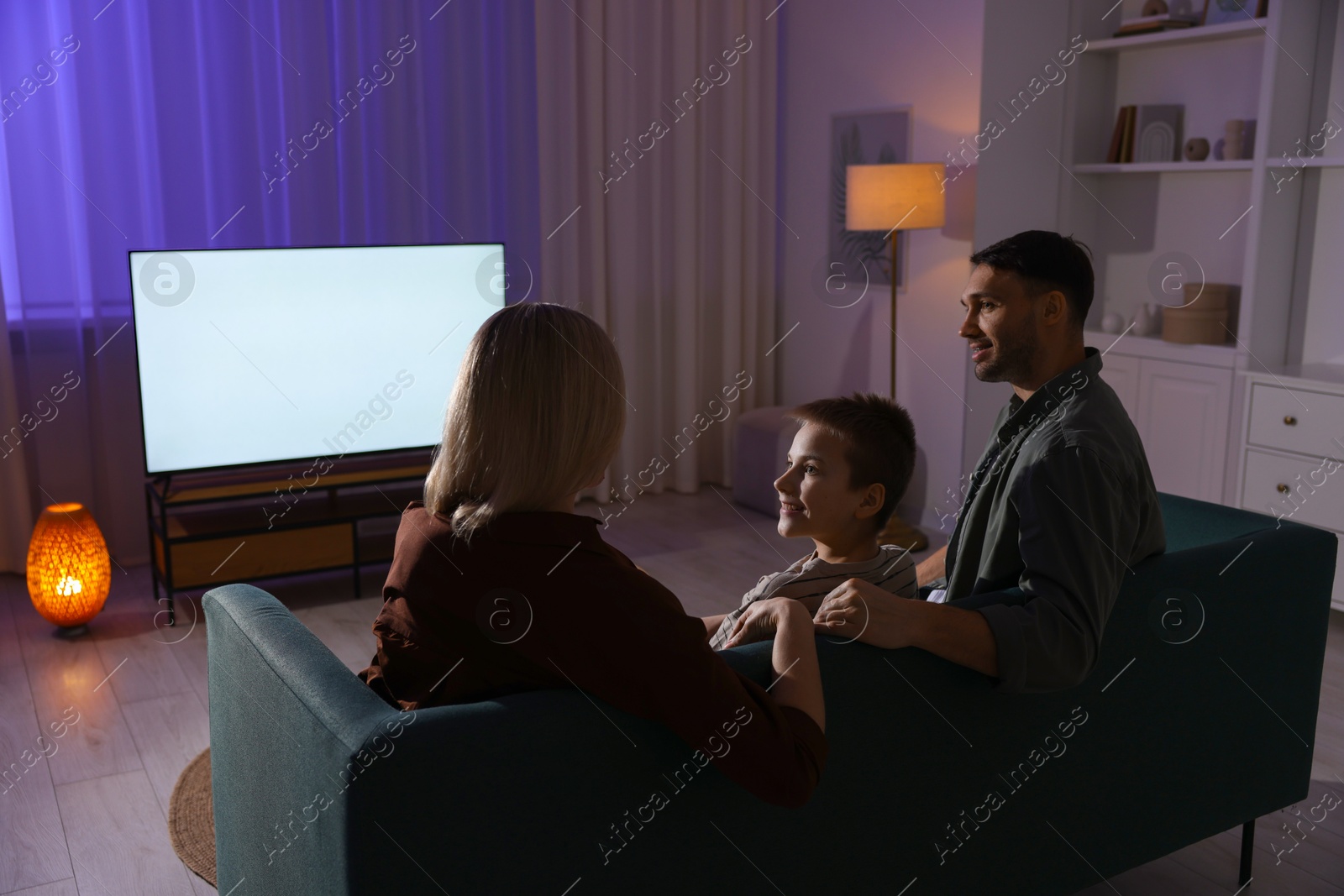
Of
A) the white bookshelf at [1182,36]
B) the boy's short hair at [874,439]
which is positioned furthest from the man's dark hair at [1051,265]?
the white bookshelf at [1182,36]

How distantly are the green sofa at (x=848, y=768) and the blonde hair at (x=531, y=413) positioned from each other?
0.25 m

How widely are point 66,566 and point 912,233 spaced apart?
3.39 metres

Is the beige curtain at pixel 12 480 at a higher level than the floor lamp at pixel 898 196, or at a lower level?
lower

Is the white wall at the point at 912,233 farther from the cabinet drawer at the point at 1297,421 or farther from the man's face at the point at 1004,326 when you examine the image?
the man's face at the point at 1004,326

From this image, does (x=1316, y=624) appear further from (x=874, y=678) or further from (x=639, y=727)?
(x=639, y=727)

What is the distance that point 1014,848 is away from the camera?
1794mm

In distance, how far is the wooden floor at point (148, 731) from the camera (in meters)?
2.30

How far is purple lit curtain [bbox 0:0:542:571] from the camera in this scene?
3980 millimetres

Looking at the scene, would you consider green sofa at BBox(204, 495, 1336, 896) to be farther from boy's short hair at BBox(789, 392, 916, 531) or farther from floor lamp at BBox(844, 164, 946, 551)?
floor lamp at BBox(844, 164, 946, 551)

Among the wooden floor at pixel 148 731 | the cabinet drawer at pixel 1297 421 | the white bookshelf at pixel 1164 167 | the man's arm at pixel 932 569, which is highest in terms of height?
the white bookshelf at pixel 1164 167

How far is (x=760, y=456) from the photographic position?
5000mm

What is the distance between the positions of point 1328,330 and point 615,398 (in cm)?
338

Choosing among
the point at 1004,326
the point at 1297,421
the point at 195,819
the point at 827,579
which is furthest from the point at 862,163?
the point at 195,819

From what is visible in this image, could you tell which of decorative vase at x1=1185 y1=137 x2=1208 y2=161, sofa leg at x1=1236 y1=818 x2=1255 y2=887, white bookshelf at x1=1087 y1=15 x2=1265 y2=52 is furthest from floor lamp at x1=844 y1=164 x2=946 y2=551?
sofa leg at x1=1236 y1=818 x2=1255 y2=887
